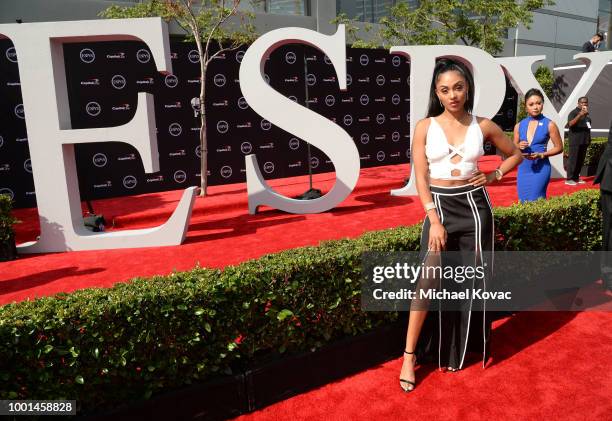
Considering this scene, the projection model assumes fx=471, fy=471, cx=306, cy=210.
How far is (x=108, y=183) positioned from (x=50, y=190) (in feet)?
15.2

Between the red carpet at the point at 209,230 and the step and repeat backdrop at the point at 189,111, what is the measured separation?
0.64 m

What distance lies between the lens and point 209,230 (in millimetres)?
7719

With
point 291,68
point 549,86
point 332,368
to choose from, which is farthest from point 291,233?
point 549,86

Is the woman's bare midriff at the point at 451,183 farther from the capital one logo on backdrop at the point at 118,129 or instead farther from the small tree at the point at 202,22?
the small tree at the point at 202,22

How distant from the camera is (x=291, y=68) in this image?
41.9ft

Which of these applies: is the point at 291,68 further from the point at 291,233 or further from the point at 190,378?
the point at 190,378

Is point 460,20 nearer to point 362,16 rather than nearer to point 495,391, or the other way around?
point 362,16

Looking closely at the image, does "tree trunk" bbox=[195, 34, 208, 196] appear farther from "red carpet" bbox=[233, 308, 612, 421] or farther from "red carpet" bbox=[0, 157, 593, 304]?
"red carpet" bbox=[233, 308, 612, 421]

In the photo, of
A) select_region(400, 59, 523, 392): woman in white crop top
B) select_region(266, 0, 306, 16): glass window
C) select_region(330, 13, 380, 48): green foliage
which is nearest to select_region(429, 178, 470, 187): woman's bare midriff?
select_region(400, 59, 523, 392): woman in white crop top

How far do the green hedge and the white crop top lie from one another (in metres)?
0.73

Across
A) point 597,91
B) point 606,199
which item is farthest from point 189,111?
point 597,91

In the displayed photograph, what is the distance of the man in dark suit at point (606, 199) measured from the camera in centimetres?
393

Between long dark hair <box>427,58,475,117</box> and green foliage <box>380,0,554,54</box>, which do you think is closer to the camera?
long dark hair <box>427,58,475,117</box>

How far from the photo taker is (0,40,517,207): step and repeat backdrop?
9938 millimetres
